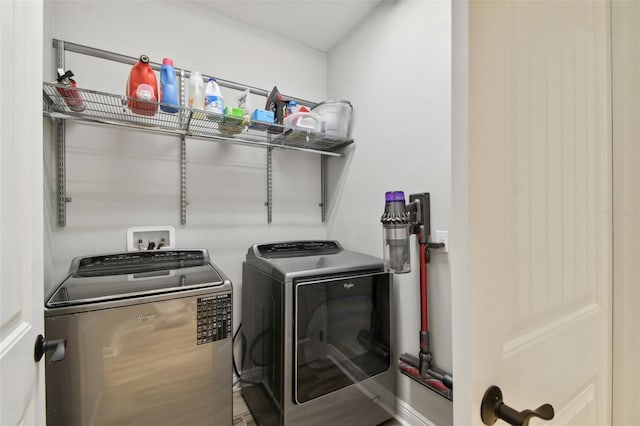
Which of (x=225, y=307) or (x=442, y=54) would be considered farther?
(x=442, y=54)

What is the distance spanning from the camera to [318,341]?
1370mm

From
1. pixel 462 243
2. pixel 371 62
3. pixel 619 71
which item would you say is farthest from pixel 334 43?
pixel 462 243

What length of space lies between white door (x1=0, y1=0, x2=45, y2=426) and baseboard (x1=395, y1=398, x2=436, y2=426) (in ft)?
5.36

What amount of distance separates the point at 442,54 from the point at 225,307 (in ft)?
5.52

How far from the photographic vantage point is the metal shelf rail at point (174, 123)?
1312mm

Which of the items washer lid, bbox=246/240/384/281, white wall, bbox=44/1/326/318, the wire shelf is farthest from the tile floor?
the wire shelf

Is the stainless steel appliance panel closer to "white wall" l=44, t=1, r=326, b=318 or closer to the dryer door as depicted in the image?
the dryer door

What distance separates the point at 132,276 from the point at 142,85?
92cm

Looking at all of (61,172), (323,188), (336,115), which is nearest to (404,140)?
(336,115)

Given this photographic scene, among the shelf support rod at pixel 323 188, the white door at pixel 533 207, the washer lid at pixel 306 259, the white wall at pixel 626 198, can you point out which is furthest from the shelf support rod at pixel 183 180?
the white wall at pixel 626 198

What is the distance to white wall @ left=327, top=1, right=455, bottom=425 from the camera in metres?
1.40

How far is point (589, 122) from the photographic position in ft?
2.05

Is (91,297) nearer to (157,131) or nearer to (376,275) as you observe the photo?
(157,131)

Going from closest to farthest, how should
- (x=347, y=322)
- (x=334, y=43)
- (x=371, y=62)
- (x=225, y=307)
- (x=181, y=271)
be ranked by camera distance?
(x=225, y=307)
(x=181, y=271)
(x=347, y=322)
(x=371, y=62)
(x=334, y=43)
